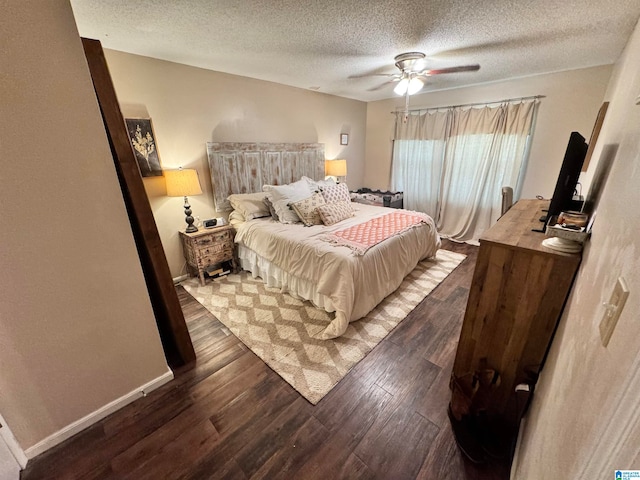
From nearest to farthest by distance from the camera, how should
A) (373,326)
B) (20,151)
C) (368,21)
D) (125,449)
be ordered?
(20,151) → (125,449) → (368,21) → (373,326)

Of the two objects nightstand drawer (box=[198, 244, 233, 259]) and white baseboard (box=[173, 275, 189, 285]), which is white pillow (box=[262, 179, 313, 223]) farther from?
Answer: white baseboard (box=[173, 275, 189, 285])

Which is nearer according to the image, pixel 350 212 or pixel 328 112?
pixel 350 212

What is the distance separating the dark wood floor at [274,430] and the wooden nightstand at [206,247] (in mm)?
1195

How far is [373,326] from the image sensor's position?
2221 mm

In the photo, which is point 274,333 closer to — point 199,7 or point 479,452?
point 479,452

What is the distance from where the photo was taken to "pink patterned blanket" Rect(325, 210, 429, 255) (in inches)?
92.5

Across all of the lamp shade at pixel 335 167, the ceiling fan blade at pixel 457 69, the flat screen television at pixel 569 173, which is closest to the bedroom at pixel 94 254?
the flat screen television at pixel 569 173

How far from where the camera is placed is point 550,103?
3.13m

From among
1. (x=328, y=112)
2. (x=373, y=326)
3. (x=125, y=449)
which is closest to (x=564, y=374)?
(x=373, y=326)

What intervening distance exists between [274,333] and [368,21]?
2.46 m

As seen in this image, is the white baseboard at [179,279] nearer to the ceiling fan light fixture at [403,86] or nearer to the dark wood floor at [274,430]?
the dark wood floor at [274,430]

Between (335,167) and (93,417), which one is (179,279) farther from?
(335,167)

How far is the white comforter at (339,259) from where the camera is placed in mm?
2119

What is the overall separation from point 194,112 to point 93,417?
9.20 feet
